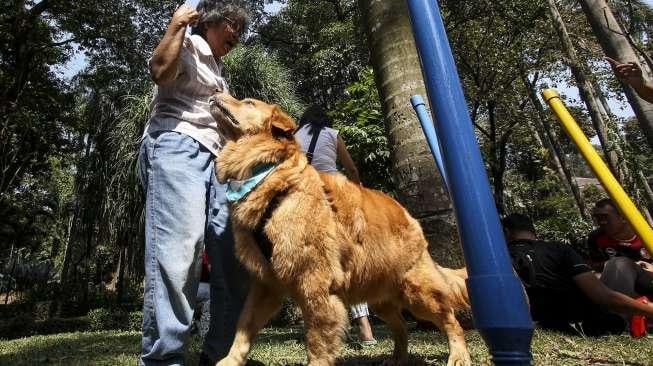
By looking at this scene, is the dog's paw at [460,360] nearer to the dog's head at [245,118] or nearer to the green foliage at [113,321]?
the dog's head at [245,118]

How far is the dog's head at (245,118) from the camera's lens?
3160 mm

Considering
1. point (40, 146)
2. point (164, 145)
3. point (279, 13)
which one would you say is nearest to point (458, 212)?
point (164, 145)

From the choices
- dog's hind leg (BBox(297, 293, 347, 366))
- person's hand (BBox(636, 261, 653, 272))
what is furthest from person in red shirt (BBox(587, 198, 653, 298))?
dog's hind leg (BBox(297, 293, 347, 366))

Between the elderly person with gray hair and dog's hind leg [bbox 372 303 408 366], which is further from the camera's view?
dog's hind leg [bbox 372 303 408 366]

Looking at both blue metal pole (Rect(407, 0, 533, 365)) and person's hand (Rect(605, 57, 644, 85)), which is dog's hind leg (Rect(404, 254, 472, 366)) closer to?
person's hand (Rect(605, 57, 644, 85))

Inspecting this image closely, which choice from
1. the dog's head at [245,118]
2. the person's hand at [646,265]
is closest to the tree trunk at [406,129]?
the person's hand at [646,265]

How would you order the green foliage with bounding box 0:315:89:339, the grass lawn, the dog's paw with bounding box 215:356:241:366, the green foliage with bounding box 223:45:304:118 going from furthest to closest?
the green foliage with bounding box 223:45:304:118 < the green foliage with bounding box 0:315:89:339 < the grass lawn < the dog's paw with bounding box 215:356:241:366

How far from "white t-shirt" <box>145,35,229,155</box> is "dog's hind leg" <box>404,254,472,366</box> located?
1.74 m

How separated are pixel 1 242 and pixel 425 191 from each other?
101 ft

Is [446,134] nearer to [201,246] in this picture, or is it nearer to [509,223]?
[201,246]

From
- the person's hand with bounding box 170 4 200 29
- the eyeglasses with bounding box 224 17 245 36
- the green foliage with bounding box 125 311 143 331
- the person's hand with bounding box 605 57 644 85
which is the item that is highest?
the eyeglasses with bounding box 224 17 245 36

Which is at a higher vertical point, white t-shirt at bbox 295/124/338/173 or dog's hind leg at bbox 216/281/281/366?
Answer: white t-shirt at bbox 295/124/338/173

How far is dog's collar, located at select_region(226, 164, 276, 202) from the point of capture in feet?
9.81

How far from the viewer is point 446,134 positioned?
3.91ft
